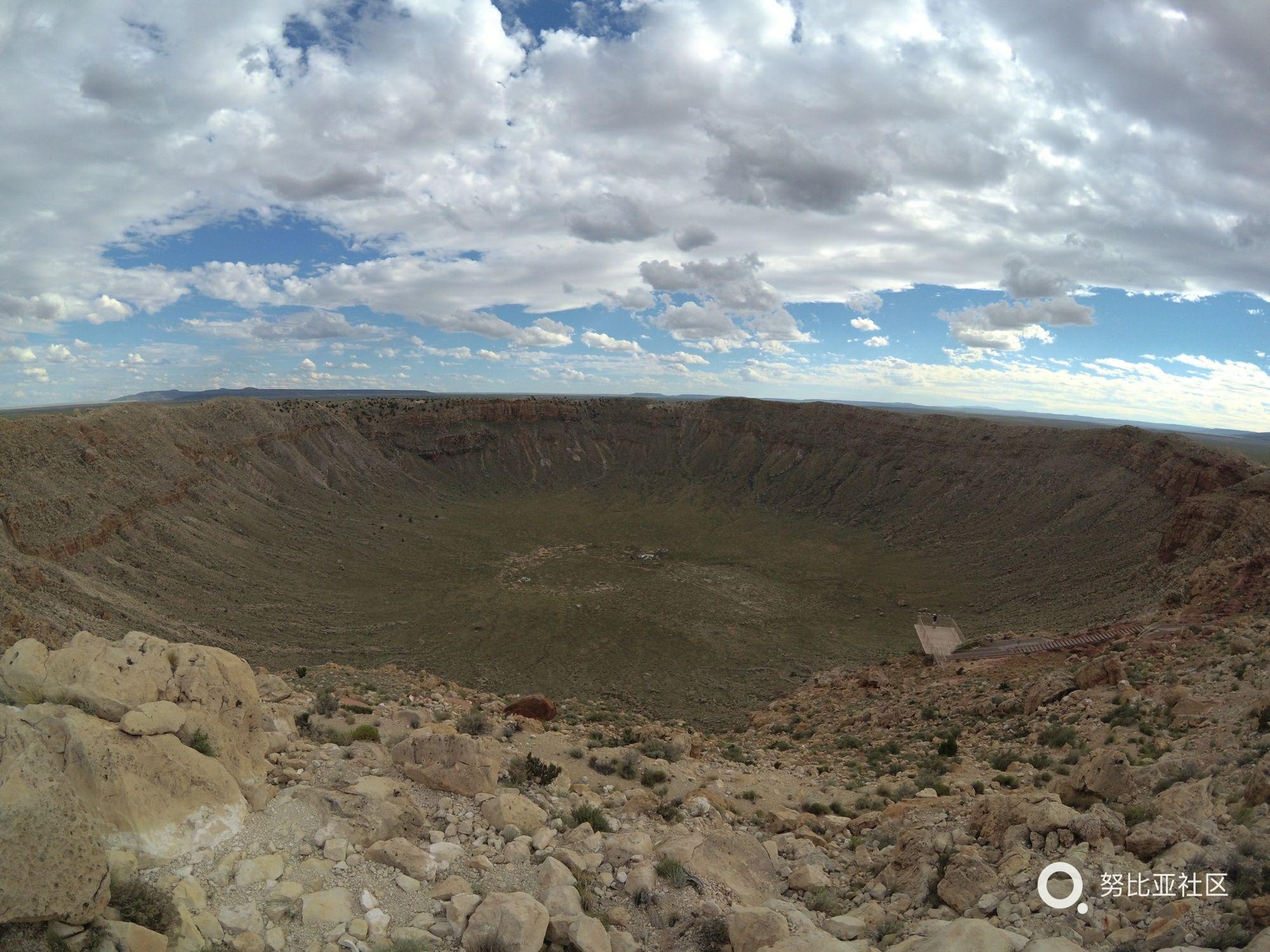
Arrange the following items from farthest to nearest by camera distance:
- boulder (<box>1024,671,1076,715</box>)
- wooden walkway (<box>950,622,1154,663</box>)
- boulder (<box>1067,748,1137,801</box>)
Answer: wooden walkway (<box>950,622,1154,663</box>)
boulder (<box>1024,671,1076,715</box>)
boulder (<box>1067,748,1137,801</box>)

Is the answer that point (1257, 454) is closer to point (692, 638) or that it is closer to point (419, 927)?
point (692, 638)

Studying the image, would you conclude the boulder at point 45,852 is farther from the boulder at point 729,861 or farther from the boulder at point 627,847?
the boulder at point 729,861

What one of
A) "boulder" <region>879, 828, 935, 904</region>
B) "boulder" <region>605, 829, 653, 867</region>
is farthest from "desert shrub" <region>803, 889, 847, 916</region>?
"boulder" <region>605, 829, 653, 867</region>

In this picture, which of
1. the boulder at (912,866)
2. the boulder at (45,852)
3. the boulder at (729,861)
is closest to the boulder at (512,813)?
the boulder at (729,861)

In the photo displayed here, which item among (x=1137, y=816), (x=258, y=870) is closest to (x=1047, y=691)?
(x=1137, y=816)

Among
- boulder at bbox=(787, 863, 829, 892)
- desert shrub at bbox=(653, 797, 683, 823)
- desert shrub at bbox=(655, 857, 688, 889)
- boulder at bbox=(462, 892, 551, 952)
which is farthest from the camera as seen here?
desert shrub at bbox=(653, 797, 683, 823)

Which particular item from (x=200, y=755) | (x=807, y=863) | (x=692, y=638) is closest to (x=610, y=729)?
(x=807, y=863)

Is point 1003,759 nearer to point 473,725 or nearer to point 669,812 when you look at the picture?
point 669,812

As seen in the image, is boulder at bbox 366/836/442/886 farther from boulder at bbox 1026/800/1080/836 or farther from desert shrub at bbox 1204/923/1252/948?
desert shrub at bbox 1204/923/1252/948
